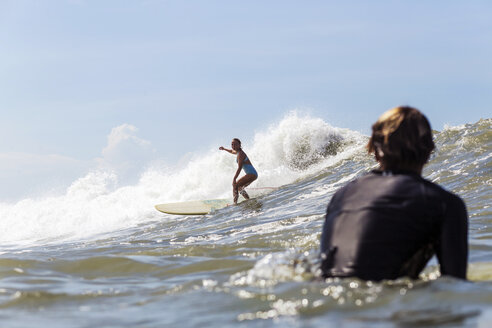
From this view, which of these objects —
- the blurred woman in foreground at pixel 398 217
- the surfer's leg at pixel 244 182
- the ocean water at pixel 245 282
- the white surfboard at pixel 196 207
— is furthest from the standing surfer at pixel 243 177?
the blurred woman in foreground at pixel 398 217

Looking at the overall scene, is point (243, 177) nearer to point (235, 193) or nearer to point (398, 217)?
point (235, 193)

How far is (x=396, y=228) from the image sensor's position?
123 inches

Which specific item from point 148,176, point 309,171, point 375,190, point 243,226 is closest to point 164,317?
point 375,190

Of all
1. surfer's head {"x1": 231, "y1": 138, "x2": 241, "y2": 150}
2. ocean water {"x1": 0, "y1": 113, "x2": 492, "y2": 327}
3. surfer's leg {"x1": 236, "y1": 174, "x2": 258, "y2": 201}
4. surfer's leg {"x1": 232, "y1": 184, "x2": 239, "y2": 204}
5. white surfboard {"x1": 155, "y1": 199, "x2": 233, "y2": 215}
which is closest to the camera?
ocean water {"x1": 0, "y1": 113, "x2": 492, "y2": 327}

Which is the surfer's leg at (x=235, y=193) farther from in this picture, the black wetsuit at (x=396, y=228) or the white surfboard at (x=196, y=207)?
the black wetsuit at (x=396, y=228)

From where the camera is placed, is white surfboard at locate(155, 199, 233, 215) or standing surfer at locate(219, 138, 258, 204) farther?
standing surfer at locate(219, 138, 258, 204)

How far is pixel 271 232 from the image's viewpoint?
8.41m

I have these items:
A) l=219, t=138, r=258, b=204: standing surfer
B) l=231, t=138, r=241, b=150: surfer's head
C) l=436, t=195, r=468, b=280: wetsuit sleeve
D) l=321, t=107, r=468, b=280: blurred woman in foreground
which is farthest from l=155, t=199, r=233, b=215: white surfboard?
l=436, t=195, r=468, b=280: wetsuit sleeve

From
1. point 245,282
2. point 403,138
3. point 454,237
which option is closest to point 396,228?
point 454,237

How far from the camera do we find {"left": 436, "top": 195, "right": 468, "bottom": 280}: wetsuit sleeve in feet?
10.0

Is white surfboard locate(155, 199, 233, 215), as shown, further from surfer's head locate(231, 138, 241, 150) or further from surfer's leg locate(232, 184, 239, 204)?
surfer's head locate(231, 138, 241, 150)

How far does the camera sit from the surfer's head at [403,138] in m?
3.17

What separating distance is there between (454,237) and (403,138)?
0.60 metres

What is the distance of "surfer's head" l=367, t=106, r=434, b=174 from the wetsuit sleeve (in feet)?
1.05
